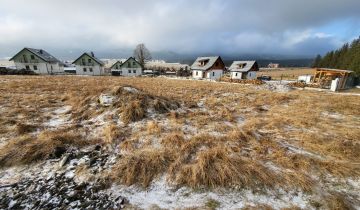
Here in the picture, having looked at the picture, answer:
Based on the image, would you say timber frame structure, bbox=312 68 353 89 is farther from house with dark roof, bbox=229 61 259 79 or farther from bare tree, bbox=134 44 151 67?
bare tree, bbox=134 44 151 67

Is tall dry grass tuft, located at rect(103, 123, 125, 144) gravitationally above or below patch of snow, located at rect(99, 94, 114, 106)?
below

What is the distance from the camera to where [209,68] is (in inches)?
1736

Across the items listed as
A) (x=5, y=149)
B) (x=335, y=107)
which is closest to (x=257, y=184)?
(x=5, y=149)

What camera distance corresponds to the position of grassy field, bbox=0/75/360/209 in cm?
431

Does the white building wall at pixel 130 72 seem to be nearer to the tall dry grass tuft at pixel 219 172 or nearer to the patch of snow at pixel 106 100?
the patch of snow at pixel 106 100

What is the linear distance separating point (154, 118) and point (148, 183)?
4561 mm

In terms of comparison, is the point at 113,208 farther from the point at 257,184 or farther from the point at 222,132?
the point at 222,132

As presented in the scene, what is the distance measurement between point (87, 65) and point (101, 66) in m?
3.61

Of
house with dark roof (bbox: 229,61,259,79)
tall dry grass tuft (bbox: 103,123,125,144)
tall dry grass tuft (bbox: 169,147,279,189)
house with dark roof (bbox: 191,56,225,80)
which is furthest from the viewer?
house with dark roof (bbox: 191,56,225,80)

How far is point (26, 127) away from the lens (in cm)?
669

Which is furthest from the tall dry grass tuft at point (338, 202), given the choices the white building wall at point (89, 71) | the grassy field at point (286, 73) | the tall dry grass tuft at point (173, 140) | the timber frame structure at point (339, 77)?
the white building wall at point (89, 71)

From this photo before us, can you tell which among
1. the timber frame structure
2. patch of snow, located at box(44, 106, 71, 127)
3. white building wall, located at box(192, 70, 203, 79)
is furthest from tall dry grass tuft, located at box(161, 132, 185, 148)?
white building wall, located at box(192, 70, 203, 79)

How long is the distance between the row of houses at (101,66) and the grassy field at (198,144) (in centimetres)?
3483

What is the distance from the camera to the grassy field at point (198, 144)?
170 inches
